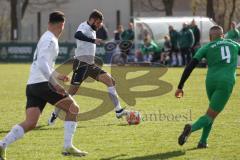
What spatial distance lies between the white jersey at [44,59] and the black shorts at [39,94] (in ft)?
0.23

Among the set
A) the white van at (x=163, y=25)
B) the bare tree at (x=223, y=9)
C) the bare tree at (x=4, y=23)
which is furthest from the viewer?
the bare tree at (x=4, y=23)

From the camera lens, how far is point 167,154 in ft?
30.7

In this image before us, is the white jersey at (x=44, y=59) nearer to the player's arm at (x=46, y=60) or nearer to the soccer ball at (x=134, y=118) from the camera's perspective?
the player's arm at (x=46, y=60)

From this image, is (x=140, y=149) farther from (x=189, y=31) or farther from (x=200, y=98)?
(x=189, y=31)

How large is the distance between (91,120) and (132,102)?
3.61 m

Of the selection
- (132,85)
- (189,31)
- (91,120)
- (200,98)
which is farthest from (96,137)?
(189,31)

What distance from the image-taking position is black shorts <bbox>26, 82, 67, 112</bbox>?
870cm

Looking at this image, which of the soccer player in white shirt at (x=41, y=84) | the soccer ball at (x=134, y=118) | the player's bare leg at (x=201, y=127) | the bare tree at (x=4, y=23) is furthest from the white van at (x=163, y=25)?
the soccer player in white shirt at (x=41, y=84)

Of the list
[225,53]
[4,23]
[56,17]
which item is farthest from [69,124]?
[4,23]

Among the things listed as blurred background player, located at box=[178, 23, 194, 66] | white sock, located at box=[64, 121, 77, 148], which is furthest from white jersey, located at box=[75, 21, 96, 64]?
blurred background player, located at box=[178, 23, 194, 66]

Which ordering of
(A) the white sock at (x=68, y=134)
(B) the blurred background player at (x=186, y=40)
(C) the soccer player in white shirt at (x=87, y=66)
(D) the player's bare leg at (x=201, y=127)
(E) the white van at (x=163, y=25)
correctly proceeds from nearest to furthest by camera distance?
1. (A) the white sock at (x=68, y=134)
2. (D) the player's bare leg at (x=201, y=127)
3. (C) the soccer player in white shirt at (x=87, y=66)
4. (B) the blurred background player at (x=186, y=40)
5. (E) the white van at (x=163, y=25)

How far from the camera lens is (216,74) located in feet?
31.6

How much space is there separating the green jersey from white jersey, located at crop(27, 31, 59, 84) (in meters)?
2.23

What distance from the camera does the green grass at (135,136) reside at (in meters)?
9.35
